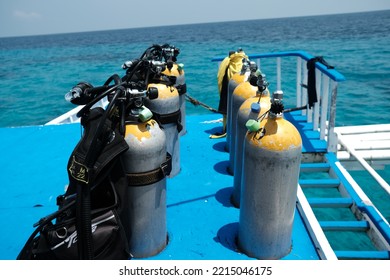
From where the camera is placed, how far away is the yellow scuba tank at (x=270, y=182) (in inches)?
97.0

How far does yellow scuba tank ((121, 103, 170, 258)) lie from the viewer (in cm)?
254

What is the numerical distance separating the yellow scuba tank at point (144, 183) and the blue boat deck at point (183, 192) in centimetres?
25

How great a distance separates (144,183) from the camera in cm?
261

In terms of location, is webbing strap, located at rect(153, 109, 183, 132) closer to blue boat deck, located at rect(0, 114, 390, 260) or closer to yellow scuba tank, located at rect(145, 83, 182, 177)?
yellow scuba tank, located at rect(145, 83, 182, 177)

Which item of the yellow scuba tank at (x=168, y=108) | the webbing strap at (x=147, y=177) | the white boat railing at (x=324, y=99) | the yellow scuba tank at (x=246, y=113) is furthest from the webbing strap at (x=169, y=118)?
the white boat railing at (x=324, y=99)

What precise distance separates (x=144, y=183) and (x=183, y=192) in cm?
139

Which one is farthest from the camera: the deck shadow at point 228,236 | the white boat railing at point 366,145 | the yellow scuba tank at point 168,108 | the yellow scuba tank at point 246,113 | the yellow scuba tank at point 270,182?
the white boat railing at point 366,145

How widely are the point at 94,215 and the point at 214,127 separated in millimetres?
4080

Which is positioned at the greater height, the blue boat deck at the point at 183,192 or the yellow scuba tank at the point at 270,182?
the yellow scuba tank at the point at 270,182

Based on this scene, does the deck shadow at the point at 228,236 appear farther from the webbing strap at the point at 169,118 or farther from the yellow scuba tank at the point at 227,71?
the yellow scuba tank at the point at 227,71

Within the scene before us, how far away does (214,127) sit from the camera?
6145 mm

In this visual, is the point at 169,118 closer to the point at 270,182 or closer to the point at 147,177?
the point at 147,177

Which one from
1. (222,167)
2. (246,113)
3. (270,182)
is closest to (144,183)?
(270,182)
